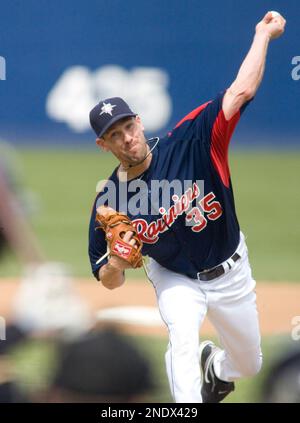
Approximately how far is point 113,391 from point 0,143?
10.0 m

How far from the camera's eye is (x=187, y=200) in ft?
14.8

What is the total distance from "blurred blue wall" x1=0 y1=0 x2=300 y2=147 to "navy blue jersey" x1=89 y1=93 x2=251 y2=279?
669 cm

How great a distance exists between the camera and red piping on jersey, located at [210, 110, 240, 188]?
4398mm

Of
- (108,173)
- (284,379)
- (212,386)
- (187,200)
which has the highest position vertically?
(187,200)

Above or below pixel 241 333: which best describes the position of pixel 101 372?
above

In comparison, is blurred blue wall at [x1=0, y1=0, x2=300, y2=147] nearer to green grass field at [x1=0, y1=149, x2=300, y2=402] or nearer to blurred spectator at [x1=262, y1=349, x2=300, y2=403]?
green grass field at [x1=0, y1=149, x2=300, y2=402]

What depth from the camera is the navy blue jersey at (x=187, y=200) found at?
177 inches

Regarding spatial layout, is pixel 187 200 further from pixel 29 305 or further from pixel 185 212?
pixel 29 305

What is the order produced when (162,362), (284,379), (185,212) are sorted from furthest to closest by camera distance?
(162,362) → (185,212) → (284,379)

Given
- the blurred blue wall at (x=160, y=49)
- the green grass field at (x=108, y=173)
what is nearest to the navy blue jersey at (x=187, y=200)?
the green grass field at (x=108, y=173)

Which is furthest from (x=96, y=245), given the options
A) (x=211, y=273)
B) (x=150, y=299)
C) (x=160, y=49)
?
(x=160, y=49)

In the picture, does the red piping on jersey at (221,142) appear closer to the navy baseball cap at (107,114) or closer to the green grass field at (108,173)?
the navy baseball cap at (107,114)

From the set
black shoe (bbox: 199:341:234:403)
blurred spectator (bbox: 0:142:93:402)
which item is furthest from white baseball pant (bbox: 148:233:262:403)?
blurred spectator (bbox: 0:142:93:402)

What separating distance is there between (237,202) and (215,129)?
6791 mm
